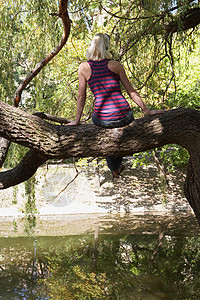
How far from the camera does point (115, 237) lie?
859cm

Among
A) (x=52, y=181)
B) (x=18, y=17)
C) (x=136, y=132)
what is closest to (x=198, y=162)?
(x=136, y=132)

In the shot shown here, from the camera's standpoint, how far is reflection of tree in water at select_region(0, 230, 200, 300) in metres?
5.08

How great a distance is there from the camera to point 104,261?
6.60 m

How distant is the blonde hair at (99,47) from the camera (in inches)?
101

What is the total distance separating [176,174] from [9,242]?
329 inches

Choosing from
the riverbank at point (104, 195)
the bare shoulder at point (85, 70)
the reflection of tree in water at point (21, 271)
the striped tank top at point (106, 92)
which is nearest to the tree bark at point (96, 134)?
the striped tank top at point (106, 92)

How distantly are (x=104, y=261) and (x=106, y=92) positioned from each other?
4.72 metres

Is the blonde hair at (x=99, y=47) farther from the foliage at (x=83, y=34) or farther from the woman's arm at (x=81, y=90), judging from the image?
the foliage at (x=83, y=34)

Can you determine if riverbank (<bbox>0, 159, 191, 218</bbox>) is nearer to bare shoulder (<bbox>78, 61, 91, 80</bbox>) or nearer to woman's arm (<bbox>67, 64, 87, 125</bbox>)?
woman's arm (<bbox>67, 64, 87, 125</bbox>)

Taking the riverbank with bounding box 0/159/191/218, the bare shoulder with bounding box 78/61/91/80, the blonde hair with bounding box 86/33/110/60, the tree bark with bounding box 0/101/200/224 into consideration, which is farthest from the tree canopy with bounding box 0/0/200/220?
the riverbank with bounding box 0/159/191/218

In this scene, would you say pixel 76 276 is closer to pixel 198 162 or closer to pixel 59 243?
pixel 59 243

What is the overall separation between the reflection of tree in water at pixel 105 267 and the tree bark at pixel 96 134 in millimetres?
2949

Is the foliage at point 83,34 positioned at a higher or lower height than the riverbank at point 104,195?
higher

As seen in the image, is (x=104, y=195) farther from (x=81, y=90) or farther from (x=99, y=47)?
(x=99, y=47)
